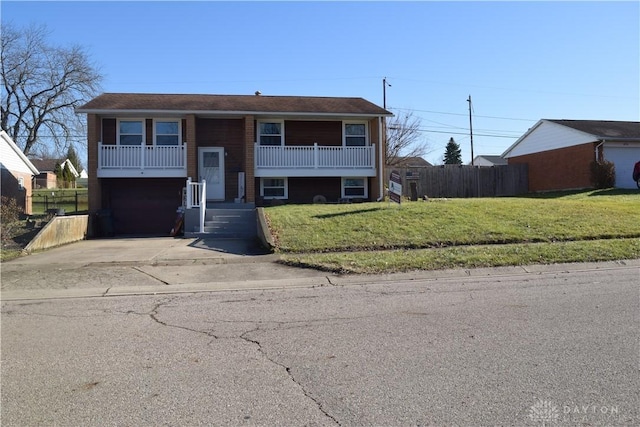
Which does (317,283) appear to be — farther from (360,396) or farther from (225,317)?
(360,396)

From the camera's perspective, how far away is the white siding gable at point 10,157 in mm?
26406

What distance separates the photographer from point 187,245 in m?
12.6

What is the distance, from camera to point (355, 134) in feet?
68.6

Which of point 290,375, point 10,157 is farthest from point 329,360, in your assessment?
point 10,157

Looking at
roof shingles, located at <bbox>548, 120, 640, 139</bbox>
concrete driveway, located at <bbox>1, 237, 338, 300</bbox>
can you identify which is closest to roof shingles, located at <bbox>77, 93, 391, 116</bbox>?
concrete driveway, located at <bbox>1, 237, 338, 300</bbox>

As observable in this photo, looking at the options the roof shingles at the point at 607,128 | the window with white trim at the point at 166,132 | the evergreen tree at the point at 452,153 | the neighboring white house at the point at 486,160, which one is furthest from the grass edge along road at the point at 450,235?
the evergreen tree at the point at 452,153

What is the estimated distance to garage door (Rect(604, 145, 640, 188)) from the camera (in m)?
25.6

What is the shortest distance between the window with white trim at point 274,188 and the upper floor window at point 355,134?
3490 millimetres

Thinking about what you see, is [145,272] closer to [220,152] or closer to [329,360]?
[329,360]

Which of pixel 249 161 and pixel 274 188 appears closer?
pixel 249 161

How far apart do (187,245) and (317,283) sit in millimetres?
5946

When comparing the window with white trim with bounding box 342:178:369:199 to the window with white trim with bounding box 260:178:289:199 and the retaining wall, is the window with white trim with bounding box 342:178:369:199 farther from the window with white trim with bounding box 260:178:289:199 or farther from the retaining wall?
the retaining wall

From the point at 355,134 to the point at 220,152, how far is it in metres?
6.22

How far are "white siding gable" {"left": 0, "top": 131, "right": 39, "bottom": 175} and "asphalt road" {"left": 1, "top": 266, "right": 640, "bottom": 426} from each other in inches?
970
